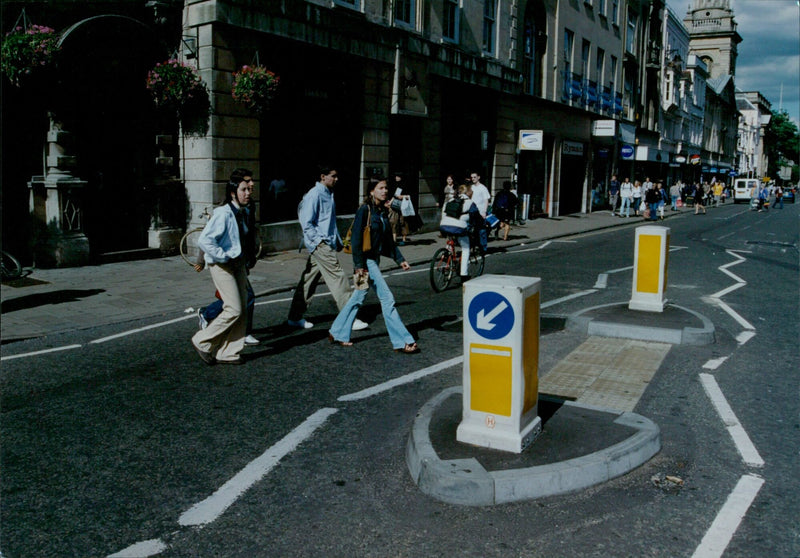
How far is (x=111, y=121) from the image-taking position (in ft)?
47.2

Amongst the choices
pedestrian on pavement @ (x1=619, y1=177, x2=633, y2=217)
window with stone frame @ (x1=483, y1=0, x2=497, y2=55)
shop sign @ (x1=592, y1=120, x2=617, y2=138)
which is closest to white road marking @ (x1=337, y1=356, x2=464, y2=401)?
window with stone frame @ (x1=483, y1=0, x2=497, y2=55)

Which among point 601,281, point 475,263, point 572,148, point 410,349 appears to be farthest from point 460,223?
point 572,148

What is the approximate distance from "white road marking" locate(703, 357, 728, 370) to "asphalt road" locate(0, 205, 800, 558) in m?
0.04

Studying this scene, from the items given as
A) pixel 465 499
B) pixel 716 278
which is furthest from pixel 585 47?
pixel 465 499

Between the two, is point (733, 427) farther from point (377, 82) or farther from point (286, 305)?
point (377, 82)

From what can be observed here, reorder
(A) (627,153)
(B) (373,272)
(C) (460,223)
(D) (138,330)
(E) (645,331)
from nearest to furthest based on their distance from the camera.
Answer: (B) (373,272) → (E) (645,331) → (D) (138,330) → (C) (460,223) → (A) (627,153)

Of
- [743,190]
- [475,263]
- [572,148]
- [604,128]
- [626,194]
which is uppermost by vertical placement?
[604,128]

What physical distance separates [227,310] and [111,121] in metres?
9.41

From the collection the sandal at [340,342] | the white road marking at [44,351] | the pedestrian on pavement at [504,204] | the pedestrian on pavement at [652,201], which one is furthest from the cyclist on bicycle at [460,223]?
the pedestrian on pavement at [652,201]

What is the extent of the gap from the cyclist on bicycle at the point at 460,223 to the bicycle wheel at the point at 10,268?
6.93 m

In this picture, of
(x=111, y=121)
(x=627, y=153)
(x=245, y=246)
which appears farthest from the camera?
(x=627, y=153)

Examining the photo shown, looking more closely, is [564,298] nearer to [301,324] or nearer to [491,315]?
[301,324]

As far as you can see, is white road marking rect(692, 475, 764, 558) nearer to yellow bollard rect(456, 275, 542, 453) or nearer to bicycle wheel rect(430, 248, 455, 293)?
yellow bollard rect(456, 275, 542, 453)

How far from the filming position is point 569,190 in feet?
115
